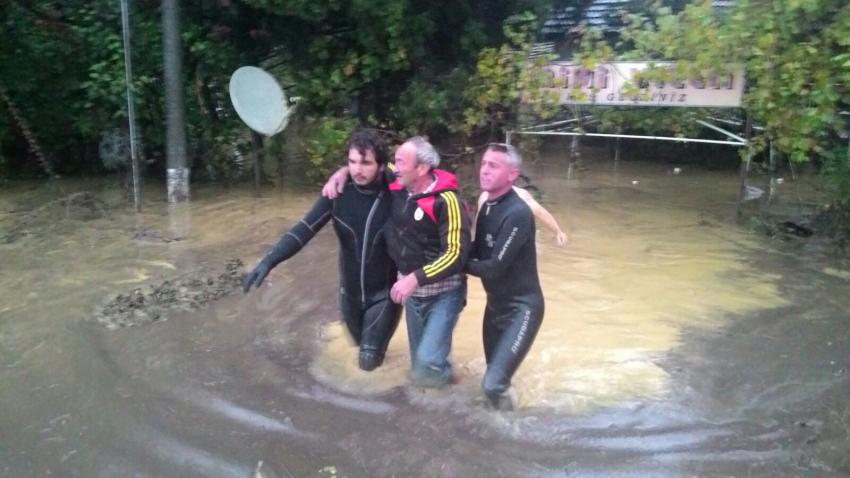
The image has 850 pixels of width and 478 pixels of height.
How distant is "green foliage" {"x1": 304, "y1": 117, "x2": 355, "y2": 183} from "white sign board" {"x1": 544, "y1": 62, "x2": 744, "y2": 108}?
322 cm

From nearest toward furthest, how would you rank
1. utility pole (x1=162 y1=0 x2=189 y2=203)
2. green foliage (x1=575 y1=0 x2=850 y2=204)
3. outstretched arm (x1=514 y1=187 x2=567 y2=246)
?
outstretched arm (x1=514 y1=187 x2=567 y2=246) → green foliage (x1=575 y1=0 x2=850 y2=204) → utility pole (x1=162 y1=0 x2=189 y2=203)

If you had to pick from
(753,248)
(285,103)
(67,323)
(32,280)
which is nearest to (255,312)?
(67,323)

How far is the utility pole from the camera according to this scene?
10234 millimetres

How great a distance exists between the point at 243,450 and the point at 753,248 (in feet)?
22.8

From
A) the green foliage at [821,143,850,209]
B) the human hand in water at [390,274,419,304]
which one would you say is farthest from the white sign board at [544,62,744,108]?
the human hand in water at [390,274,419,304]

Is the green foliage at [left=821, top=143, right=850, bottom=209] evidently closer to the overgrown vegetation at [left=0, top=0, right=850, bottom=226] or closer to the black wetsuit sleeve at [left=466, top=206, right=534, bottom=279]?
the overgrown vegetation at [left=0, top=0, right=850, bottom=226]

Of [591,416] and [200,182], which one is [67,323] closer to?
[591,416]

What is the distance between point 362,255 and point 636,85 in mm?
5709

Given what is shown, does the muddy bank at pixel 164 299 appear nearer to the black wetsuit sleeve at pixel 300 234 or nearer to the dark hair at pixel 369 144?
the black wetsuit sleeve at pixel 300 234

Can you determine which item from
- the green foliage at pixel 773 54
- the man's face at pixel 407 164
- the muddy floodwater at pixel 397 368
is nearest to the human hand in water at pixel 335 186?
the man's face at pixel 407 164

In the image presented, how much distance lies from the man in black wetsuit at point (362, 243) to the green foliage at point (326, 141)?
241 inches

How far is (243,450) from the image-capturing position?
4062 mm

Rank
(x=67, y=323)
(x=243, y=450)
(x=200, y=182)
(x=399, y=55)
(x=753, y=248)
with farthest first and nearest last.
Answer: (x=200, y=182) < (x=399, y=55) < (x=753, y=248) < (x=67, y=323) < (x=243, y=450)

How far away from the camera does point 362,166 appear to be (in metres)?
4.51
